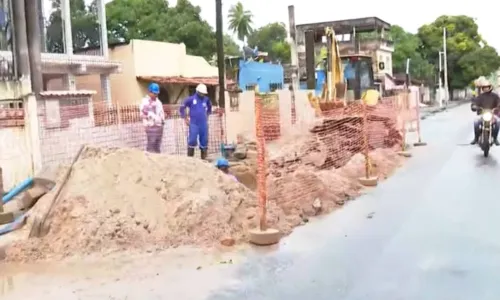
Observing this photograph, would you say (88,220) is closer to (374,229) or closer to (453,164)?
(374,229)

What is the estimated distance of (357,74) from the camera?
2355 centimetres

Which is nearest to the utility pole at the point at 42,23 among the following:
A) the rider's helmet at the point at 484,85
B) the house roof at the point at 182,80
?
the house roof at the point at 182,80

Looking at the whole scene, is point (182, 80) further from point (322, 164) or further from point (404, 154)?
point (322, 164)

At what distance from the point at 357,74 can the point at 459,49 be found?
169 ft

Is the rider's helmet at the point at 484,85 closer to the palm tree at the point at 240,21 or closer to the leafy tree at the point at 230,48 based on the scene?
the leafy tree at the point at 230,48

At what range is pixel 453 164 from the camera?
1348 cm

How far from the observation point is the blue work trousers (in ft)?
43.1

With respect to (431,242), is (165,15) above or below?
above

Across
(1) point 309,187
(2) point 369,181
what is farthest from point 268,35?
(1) point 309,187

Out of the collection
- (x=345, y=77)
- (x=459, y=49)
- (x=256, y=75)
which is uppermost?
(x=459, y=49)

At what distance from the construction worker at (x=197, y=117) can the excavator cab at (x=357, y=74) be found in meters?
10.9

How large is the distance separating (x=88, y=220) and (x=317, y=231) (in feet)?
9.25

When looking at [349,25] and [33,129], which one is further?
[349,25]

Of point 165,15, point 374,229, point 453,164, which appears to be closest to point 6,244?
point 374,229
